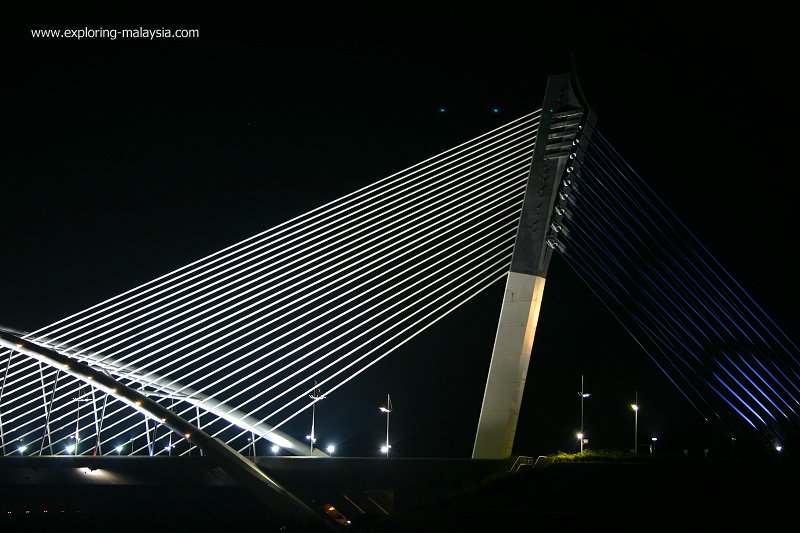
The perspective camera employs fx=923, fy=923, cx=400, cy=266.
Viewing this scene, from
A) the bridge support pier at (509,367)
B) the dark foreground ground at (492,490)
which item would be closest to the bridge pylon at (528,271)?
the bridge support pier at (509,367)

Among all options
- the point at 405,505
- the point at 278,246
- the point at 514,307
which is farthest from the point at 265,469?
the point at 514,307

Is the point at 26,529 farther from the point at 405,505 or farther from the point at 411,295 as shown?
the point at 411,295

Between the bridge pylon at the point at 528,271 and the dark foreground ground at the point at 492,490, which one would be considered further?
the bridge pylon at the point at 528,271

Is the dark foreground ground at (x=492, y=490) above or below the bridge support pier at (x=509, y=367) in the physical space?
below

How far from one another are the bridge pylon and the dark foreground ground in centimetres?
125

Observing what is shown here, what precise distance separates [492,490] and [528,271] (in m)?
5.96

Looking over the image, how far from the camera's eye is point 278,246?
2741 centimetres

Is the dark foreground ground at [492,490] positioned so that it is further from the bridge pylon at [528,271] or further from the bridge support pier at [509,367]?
the bridge pylon at [528,271]

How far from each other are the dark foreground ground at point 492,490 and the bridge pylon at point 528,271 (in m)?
1.25

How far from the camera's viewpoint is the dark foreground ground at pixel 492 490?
18.6m

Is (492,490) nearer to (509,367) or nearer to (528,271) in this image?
(509,367)

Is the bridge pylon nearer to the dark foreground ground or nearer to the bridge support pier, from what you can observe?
the bridge support pier

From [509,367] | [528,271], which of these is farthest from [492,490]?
[528,271]

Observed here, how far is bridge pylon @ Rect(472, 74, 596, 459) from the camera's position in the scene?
78.3ft
